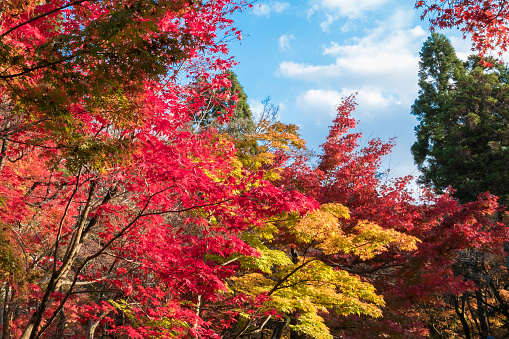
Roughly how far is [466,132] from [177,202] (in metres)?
19.4

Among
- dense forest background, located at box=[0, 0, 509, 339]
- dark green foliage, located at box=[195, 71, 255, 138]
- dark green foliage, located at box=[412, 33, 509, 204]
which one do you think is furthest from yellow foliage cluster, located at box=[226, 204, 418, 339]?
dark green foliage, located at box=[412, 33, 509, 204]

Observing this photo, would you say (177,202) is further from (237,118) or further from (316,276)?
(237,118)

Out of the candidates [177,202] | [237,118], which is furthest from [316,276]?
[237,118]

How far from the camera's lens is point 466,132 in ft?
65.9

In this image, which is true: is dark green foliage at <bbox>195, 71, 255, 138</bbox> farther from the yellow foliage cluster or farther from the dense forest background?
the yellow foliage cluster

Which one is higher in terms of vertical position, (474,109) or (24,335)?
(474,109)

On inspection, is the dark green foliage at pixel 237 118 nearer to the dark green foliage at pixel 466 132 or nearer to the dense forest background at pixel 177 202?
the dense forest background at pixel 177 202

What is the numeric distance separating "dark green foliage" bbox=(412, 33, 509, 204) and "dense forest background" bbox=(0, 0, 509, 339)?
883 mm

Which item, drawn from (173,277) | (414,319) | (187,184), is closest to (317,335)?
(173,277)

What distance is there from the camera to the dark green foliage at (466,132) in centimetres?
1848

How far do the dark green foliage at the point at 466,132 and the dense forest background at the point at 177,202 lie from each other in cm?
88

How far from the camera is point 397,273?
1070cm

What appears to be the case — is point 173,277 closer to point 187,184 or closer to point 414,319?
point 187,184

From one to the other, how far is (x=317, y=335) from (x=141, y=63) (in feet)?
23.8
